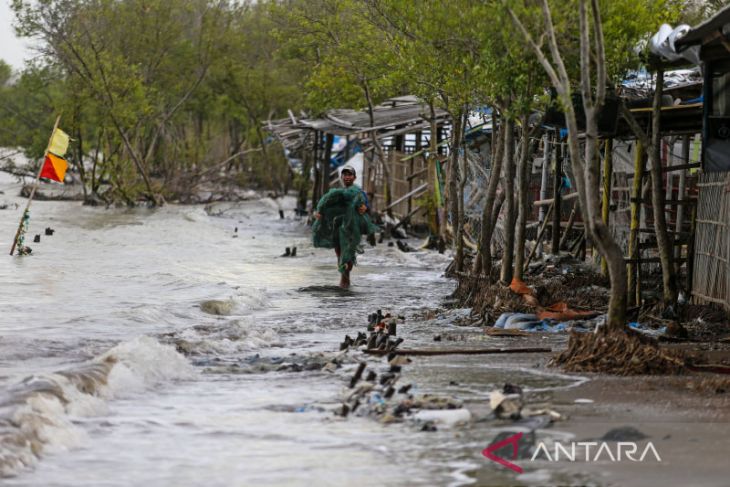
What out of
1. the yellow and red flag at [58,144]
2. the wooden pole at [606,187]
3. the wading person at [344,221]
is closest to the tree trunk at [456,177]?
the wading person at [344,221]

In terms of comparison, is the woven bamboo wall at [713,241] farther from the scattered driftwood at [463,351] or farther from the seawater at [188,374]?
the seawater at [188,374]

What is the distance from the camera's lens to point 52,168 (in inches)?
738

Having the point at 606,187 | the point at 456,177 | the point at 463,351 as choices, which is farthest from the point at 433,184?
the point at 463,351

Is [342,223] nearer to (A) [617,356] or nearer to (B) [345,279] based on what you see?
(B) [345,279]

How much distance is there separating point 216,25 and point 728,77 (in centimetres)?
3786

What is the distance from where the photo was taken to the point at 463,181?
1538 cm

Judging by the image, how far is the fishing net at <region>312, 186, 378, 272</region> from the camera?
1544 centimetres

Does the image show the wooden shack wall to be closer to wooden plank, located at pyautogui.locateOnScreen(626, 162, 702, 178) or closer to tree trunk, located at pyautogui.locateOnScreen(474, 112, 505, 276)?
tree trunk, located at pyautogui.locateOnScreen(474, 112, 505, 276)

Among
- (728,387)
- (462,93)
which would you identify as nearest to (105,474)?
(728,387)

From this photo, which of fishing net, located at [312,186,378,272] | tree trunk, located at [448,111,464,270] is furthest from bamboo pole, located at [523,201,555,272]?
fishing net, located at [312,186,378,272]

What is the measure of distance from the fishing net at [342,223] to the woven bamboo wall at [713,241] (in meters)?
5.18

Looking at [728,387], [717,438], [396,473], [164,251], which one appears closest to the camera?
[396,473]

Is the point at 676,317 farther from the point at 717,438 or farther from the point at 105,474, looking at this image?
the point at 105,474

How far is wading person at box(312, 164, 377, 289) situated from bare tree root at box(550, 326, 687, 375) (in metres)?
7.06
